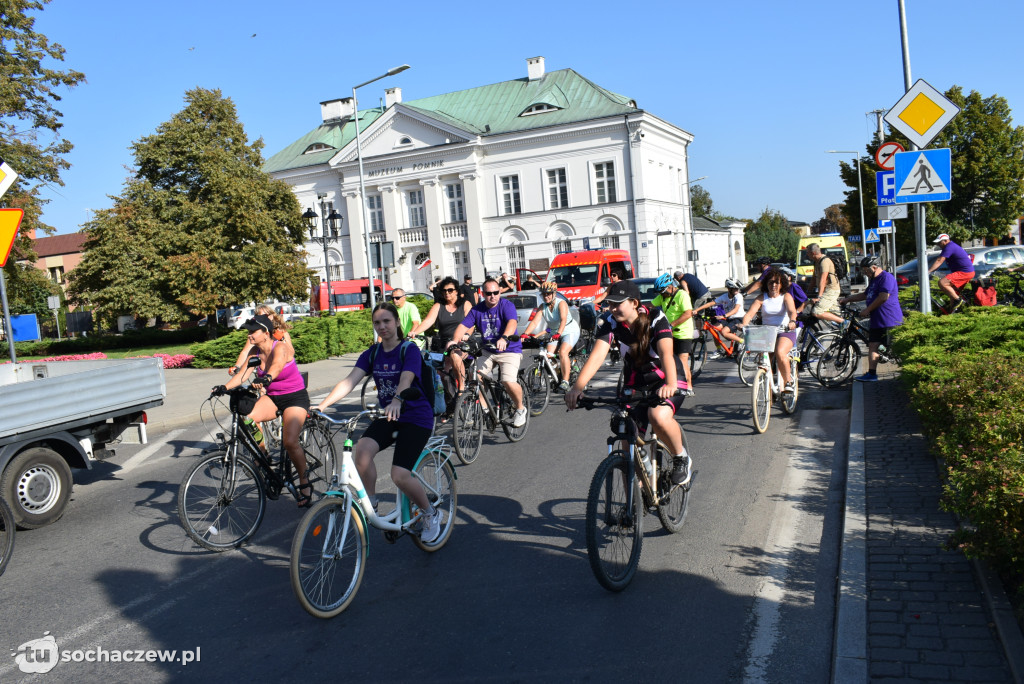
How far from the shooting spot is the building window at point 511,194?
53281 millimetres

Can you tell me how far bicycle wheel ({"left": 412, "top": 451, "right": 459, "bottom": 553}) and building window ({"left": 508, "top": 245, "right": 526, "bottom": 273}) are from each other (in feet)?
156

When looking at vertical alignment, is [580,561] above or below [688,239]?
below

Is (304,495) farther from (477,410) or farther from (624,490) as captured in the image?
(624,490)

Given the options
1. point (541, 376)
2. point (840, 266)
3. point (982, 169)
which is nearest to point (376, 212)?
point (840, 266)

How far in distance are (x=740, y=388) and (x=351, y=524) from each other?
8.77 m

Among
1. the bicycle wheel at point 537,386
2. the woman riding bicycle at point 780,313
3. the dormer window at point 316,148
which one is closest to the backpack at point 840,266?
the bicycle wheel at point 537,386

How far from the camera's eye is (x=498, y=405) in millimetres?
9570

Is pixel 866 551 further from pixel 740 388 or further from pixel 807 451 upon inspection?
pixel 740 388

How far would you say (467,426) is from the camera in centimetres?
870

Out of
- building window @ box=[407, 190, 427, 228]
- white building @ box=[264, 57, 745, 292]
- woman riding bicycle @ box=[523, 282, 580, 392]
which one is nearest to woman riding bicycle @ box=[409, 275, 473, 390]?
woman riding bicycle @ box=[523, 282, 580, 392]

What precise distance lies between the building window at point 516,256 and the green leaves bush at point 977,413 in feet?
139

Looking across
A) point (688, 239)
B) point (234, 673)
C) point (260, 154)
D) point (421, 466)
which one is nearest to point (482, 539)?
point (421, 466)

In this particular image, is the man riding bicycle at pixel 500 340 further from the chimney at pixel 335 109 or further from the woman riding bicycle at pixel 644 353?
the chimney at pixel 335 109

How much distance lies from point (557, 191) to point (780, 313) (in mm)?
43597
